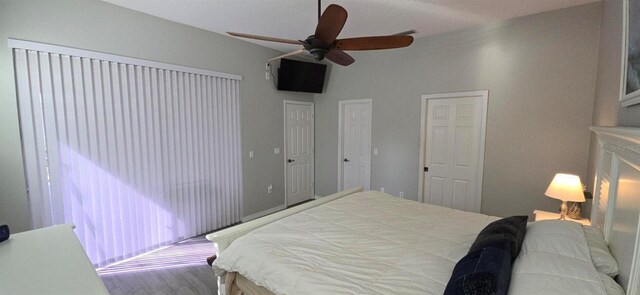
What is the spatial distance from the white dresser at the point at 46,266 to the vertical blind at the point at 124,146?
139 centimetres

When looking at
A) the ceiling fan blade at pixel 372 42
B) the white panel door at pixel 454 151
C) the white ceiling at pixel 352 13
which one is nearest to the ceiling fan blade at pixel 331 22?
the ceiling fan blade at pixel 372 42

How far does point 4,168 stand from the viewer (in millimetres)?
2188

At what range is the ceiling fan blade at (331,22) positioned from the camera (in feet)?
5.17

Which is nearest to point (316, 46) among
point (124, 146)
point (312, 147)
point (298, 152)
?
point (124, 146)

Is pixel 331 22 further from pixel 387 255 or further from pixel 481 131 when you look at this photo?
pixel 481 131

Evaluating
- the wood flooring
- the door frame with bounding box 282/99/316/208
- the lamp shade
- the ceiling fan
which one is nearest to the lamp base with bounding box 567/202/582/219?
the lamp shade

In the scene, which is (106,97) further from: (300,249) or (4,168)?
(300,249)

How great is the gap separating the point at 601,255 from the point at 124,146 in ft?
12.6

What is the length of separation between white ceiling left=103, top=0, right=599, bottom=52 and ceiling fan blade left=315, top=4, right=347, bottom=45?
1.04 metres

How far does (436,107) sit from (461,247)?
2.52m

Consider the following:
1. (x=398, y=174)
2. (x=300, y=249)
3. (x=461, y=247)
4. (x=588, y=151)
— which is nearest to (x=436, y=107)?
(x=398, y=174)

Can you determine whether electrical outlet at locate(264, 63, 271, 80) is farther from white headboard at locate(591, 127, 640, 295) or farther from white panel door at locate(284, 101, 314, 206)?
white headboard at locate(591, 127, 640, 295)

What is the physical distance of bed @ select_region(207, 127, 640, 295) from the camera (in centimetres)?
110

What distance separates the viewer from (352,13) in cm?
287
